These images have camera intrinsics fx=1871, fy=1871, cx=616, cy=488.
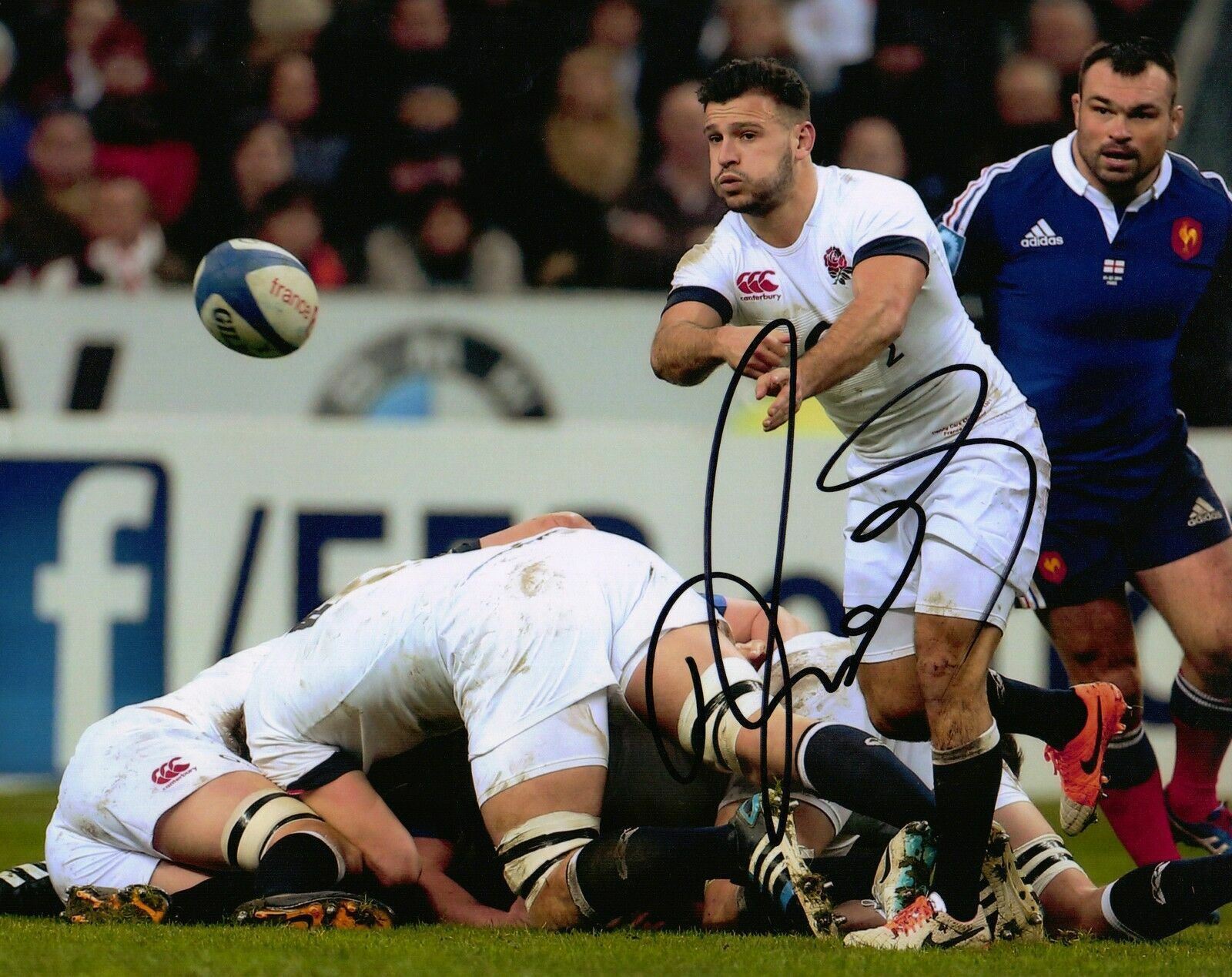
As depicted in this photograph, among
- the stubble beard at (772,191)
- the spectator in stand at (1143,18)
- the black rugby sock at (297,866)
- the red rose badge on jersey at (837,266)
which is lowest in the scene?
the black rugby sock at (297,866)

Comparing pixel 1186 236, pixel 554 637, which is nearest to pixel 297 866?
pixel 554 637

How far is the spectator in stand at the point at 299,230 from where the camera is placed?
9.30 m

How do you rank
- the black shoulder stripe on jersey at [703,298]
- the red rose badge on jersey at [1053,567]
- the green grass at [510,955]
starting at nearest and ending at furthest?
1. the green grass at [510,955]
2. the black shoulder stripe on jersey at [703,298]
3. the red rose badge on jersey at [1053,567]

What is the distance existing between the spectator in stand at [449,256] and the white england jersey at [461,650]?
4.49 metres

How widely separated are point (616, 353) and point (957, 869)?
470cm

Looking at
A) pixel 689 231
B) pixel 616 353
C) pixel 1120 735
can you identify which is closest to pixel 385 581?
pixel 1120 735

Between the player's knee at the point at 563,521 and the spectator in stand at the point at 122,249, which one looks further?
the spectator in stand at the point at 122,249

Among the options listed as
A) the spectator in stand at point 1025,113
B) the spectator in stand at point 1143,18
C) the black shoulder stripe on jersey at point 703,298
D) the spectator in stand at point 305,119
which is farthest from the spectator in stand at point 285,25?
the black shoulder stripe on jersey at point 703,298

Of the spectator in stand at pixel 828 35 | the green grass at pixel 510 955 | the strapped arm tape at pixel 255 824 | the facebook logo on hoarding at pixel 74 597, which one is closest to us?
the green grass at pixel 510 955

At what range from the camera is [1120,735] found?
5.71 m

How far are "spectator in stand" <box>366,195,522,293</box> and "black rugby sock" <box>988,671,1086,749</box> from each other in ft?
16.6

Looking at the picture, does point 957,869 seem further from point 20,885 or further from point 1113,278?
point 20,885

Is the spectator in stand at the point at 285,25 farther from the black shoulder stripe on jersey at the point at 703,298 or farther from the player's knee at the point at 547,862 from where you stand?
the player's knee at the point at 547,862
